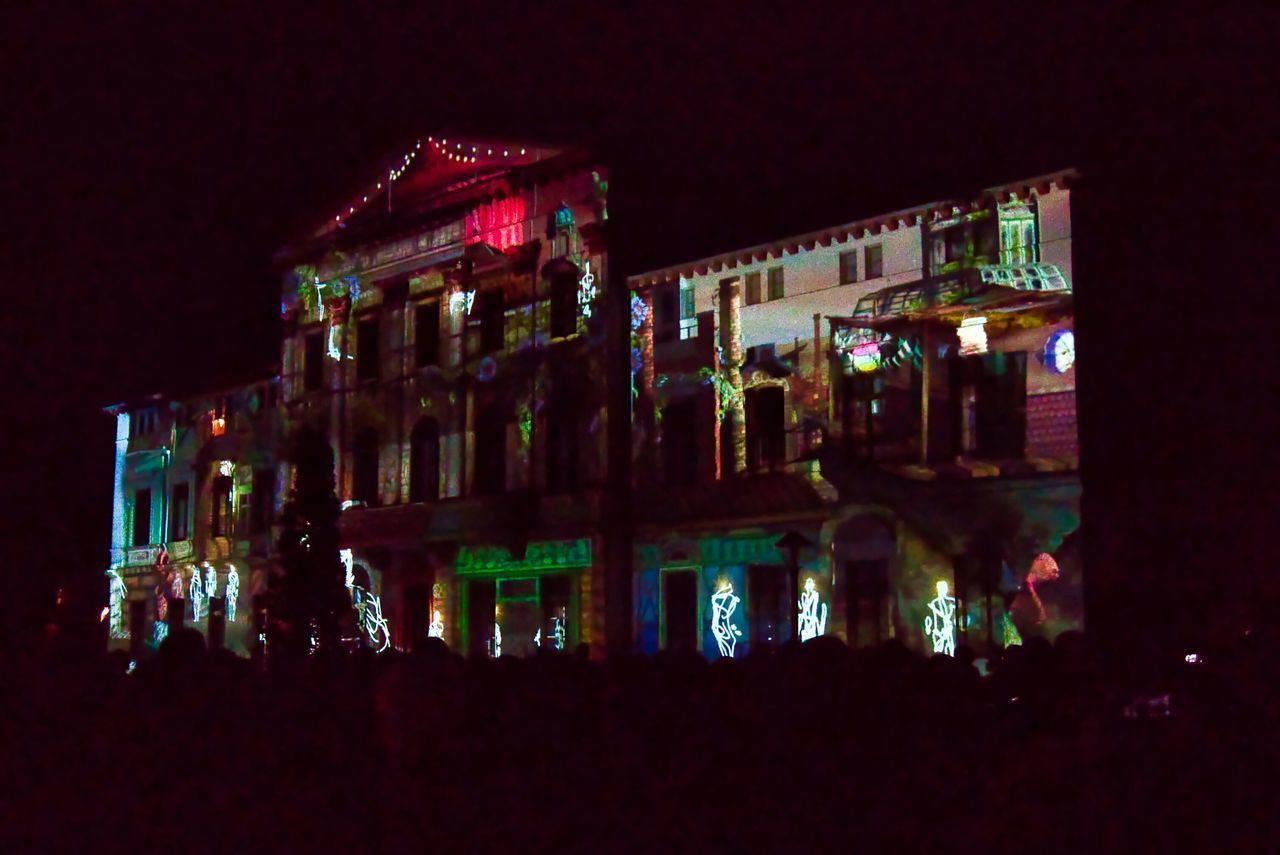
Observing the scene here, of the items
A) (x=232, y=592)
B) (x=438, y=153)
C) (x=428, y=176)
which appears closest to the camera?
(x=438, y=153)

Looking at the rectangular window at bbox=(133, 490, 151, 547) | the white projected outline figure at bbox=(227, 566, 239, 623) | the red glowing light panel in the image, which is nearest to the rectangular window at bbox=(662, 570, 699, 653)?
the red glowing light panel

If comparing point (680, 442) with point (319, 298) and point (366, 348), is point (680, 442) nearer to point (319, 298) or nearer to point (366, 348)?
point (366, 348)

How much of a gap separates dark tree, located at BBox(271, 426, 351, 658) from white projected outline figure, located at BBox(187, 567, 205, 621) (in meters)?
9.89

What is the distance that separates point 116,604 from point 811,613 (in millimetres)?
23512

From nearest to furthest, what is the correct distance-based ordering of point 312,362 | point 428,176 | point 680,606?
point 680,606, point 428,176, point 312,362

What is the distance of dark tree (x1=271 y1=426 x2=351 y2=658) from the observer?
1078 inches

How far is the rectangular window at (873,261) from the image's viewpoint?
23.6m

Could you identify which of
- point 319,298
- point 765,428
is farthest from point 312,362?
point 765,428

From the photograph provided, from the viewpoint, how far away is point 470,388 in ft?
102

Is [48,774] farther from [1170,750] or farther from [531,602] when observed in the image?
[531,602]

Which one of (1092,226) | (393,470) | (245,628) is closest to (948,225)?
(1092,226)

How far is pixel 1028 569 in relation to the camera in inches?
862

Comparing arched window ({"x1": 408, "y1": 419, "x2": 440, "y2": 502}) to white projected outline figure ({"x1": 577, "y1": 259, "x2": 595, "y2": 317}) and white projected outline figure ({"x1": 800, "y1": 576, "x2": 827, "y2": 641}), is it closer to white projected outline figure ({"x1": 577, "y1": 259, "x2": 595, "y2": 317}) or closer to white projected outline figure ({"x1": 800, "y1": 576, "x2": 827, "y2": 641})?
white projected outline figure ({"x1": 577, "y1": 259, "x2": 595, "y2": 317})

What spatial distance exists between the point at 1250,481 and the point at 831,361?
22.1 feet
